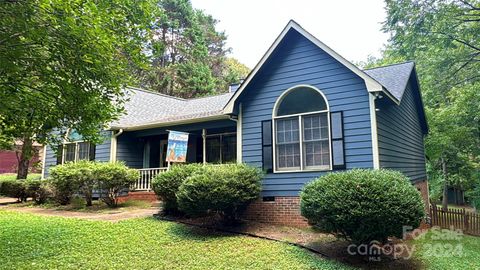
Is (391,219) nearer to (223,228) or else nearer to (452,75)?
(223,228)

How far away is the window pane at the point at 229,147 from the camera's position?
13641 millimetres

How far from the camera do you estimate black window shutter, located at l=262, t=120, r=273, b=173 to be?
939 centimetres

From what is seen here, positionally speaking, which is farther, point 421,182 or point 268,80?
point 421,182

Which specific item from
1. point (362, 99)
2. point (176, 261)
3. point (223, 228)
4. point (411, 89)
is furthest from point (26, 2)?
point (411, 89)

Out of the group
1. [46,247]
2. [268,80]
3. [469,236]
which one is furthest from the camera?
[469,236]

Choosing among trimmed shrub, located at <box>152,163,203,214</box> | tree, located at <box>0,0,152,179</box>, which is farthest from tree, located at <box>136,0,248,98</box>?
tree, located at <box>0,0,152,179</box>

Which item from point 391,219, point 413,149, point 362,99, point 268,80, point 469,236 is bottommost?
point 469,236

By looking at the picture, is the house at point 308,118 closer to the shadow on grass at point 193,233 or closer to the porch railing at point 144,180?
the shadow on grass at point 193,233

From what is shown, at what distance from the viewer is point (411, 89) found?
12719 mm

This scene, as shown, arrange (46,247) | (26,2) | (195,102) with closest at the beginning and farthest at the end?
(26,2)
(46,247)
(195,102)

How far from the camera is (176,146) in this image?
1156 cm

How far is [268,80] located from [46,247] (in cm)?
683

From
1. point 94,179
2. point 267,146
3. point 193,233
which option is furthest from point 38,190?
point 267,146

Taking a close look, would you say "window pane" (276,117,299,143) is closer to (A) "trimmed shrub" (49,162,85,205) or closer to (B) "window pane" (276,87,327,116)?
(B) "window pane" (276,87,327,116)
